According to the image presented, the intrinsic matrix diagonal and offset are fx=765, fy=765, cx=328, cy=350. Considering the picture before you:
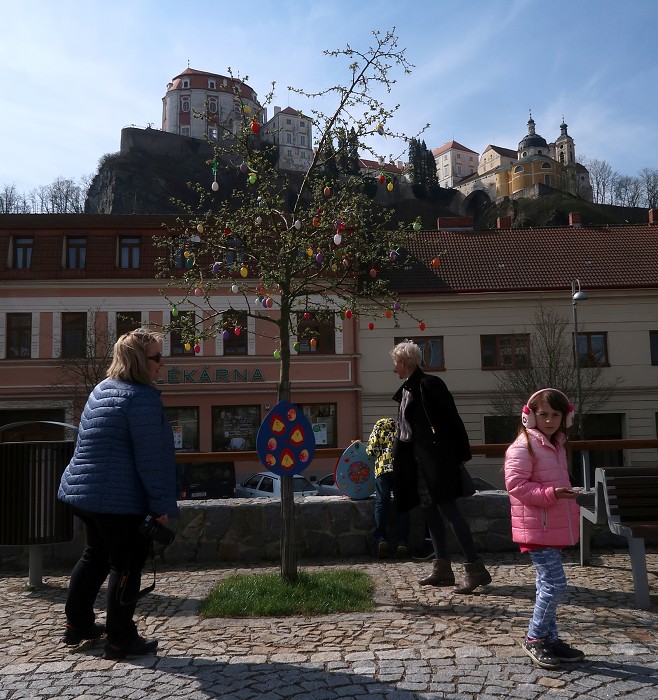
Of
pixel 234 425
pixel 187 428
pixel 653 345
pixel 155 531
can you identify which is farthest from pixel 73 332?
pixel 155 531

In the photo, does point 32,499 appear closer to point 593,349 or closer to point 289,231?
point 289,231

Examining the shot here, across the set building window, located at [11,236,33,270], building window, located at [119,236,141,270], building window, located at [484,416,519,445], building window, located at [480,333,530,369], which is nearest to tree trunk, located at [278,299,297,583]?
building window, located at [484,416,519,445]

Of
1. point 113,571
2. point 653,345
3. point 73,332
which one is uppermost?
point 73,332

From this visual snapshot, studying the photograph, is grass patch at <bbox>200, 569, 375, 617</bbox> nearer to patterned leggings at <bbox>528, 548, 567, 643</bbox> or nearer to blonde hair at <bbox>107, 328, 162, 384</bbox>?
patterned leggings at <bbox>528, 548, 567, 643</bbox>

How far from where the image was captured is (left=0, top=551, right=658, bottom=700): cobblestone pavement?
3828mm

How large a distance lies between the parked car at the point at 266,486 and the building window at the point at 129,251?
1168cm

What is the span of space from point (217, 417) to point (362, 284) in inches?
837

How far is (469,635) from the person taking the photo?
474cm

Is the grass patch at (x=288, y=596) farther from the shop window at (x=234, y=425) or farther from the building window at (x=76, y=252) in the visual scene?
the building window at (x=76, y=252)

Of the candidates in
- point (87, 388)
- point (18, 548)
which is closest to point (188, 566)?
point (18, 548)

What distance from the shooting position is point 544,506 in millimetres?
4297

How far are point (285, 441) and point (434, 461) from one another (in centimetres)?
125

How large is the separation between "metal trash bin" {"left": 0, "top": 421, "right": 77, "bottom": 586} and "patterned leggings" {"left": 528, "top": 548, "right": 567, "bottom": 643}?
3983mm

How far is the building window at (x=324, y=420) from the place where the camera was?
28641 millimetres
